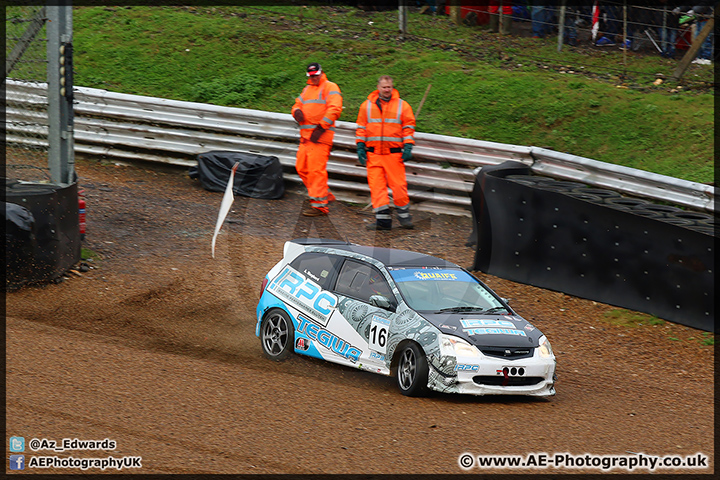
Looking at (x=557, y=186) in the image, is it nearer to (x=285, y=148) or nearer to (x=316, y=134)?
(x=316, y=134)

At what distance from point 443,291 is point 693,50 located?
986cm

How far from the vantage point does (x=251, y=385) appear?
801 centimetres

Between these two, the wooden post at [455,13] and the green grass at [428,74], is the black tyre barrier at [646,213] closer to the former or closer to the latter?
the green grass at [428,74]

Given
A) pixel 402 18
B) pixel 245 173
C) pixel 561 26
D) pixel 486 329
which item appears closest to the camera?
pixel 486 329

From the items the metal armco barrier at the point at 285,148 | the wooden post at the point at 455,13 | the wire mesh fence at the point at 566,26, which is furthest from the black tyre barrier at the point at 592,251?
the wooden post at the point at 455,13

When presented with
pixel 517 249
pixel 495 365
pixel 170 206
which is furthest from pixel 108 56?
pixel 495 365

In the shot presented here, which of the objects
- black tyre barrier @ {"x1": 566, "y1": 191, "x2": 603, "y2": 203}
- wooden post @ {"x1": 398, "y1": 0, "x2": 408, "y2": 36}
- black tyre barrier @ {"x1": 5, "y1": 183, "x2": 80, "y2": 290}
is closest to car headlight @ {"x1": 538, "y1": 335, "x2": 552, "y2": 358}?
black tyre barrier @ {"x1": 566, "y1": 191, "x2": 603, "y2": 203}

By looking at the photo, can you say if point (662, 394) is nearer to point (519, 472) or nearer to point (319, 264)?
point (519, 472)

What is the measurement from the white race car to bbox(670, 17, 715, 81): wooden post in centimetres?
896

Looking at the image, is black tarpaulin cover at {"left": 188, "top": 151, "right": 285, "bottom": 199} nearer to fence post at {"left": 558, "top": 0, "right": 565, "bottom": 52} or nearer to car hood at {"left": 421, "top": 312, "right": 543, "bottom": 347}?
A: fence post at {"left": 558, "top": 0, "right": 565, "bottom": 52}

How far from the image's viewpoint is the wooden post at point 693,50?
14969mm

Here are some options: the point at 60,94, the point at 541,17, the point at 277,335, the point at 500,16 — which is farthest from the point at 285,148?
the point at 277,335

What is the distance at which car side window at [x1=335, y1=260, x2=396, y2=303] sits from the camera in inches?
346

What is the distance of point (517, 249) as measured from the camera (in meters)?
12.2
